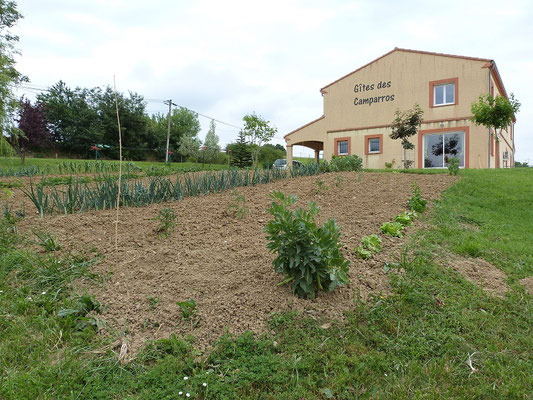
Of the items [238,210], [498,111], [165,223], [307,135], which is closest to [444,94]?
[498,111]

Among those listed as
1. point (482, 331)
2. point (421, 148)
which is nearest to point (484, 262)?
point (482, 331)

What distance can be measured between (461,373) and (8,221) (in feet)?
15.5

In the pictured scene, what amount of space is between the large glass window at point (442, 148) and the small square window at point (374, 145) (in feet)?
7.37

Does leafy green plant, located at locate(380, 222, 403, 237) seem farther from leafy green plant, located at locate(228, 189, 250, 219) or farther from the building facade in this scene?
the building facade

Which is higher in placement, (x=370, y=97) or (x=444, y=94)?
(x=370, y=97)

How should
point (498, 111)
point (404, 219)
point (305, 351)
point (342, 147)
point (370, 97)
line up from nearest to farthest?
point (305, 351)
point (404, 219)
point (498, 111)
point (370, 97)
point (342, 147)

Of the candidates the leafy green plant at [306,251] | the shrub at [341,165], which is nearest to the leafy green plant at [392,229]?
the leafy green plant at [306,251]

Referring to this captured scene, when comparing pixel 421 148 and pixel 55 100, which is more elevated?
pixel 55 100

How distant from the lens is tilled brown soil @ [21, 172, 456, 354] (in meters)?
2.27

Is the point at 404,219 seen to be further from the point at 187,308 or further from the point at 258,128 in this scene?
the point at 258,128

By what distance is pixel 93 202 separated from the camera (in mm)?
4340

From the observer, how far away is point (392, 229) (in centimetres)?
363

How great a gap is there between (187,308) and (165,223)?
1.56 meters

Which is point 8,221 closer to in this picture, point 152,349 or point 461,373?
point 152,349
